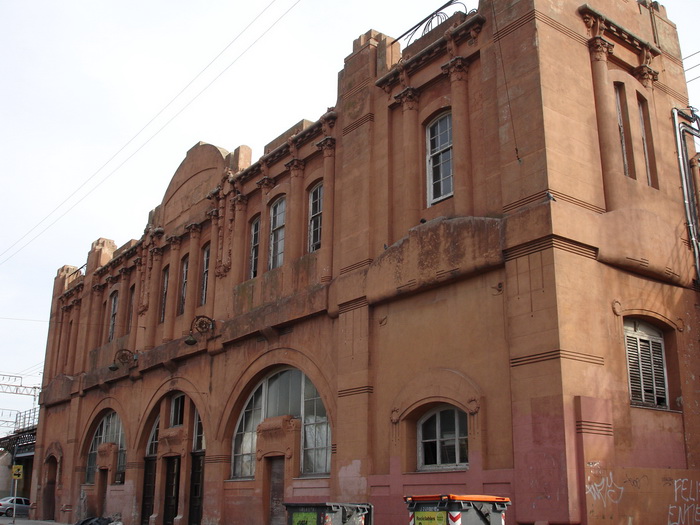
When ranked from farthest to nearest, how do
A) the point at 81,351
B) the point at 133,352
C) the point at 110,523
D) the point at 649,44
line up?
1. the point at 81,351
2. the point at 133,352
3. the point at 110,523
4. the point at 649,44

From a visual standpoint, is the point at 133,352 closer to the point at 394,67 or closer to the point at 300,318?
the point at 300,318

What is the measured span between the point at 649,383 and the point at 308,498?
26.8 feet

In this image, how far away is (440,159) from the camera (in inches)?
674

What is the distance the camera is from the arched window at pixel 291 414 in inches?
745

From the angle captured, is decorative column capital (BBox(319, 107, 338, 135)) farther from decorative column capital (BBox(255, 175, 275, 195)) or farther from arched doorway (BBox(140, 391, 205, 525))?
arched doorway (BBox(140, 391, 205, 525))

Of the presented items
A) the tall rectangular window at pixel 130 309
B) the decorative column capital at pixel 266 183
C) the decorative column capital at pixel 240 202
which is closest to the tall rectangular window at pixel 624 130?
the decorative column capital at pixel 266 183

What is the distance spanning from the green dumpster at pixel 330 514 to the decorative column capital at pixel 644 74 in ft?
34.7

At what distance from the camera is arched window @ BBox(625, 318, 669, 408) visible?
14438mm

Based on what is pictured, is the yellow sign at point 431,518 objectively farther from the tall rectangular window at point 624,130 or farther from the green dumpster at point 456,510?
the tall rectangular window at point 624,130

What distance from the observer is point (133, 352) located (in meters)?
28.4

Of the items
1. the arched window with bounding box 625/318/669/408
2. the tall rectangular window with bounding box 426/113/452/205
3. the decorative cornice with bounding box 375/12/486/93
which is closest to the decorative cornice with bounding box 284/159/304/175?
the decorative cornice with bounding box 375/12/486/93

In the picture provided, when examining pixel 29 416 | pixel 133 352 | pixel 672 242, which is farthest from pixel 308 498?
pixel 29 416

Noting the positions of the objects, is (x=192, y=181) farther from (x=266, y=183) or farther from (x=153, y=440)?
(x=153, y=440)

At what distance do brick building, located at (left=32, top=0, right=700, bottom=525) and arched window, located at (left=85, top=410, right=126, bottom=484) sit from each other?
5.34 m
